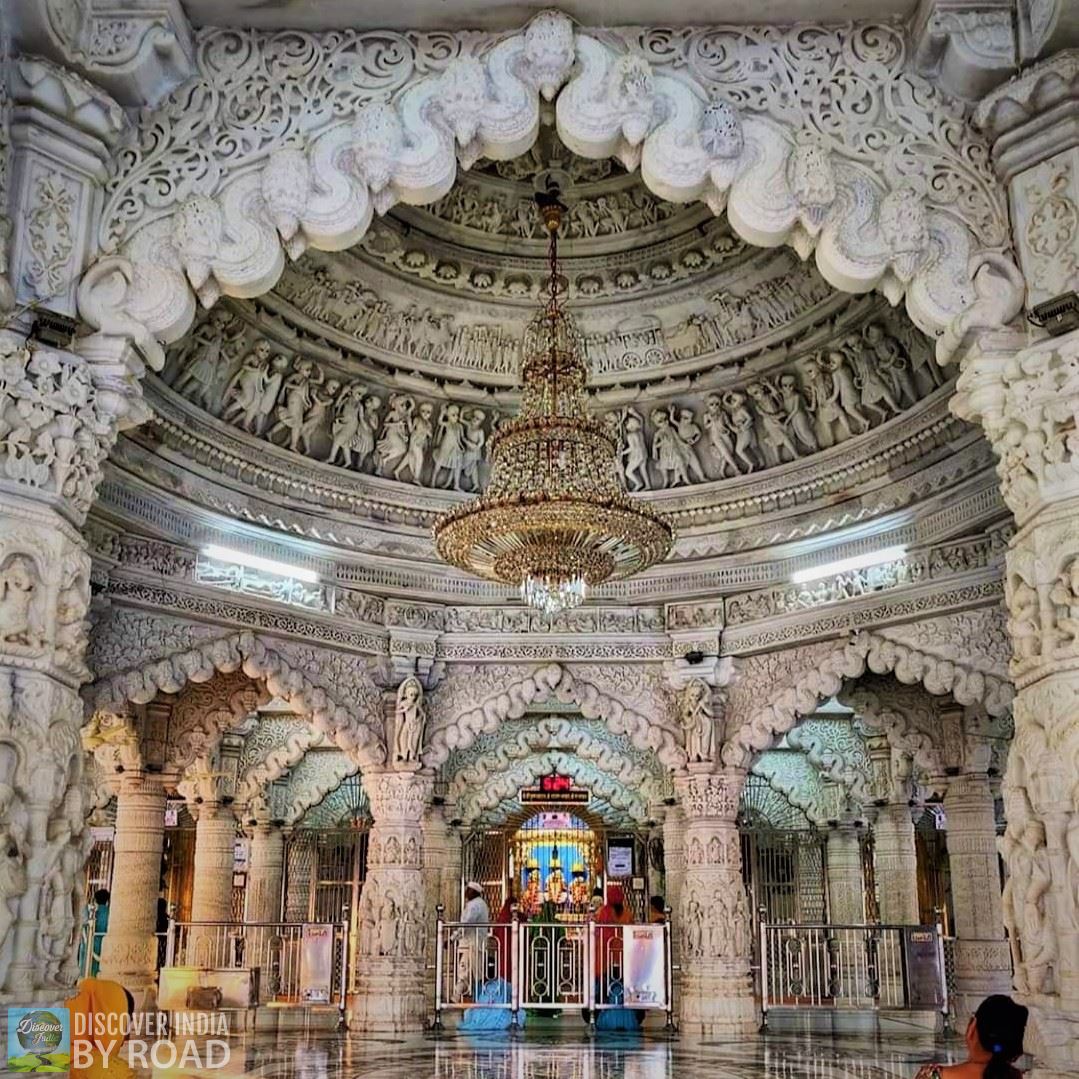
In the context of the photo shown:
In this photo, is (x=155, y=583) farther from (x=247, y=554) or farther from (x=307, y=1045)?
(x=307, y=1045)

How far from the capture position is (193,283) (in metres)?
5.26

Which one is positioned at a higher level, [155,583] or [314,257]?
[314,257]

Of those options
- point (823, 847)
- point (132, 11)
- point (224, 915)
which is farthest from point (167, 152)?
point (823, 847)

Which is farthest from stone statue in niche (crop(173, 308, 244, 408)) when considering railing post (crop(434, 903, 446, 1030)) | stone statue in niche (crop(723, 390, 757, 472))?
railing post (crop(434, 903, 446, 1030))

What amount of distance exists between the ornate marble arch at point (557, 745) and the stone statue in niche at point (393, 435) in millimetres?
3279

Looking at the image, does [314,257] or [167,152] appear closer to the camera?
[167,152]

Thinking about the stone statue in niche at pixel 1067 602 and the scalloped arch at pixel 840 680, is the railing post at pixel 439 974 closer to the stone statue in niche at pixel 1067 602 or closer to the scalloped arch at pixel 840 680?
the scalloped arch at pixel 840 680

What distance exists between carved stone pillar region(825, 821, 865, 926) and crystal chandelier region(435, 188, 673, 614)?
7430 mm

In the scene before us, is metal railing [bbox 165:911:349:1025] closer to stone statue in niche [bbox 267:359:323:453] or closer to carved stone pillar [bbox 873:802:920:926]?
stone statue in niche [bbox 267:359:323:453]

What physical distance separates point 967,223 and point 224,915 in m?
9.38

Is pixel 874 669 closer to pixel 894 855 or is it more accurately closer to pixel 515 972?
pixel 515 972

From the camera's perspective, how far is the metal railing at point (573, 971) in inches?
381

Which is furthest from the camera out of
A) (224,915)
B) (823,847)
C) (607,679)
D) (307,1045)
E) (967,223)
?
(823,847)

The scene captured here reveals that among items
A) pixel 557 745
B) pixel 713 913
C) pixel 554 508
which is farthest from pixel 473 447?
pixel 713 913
